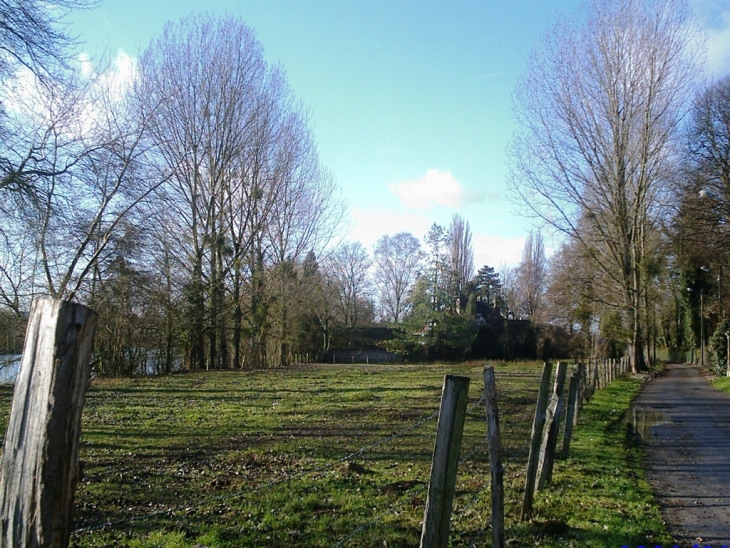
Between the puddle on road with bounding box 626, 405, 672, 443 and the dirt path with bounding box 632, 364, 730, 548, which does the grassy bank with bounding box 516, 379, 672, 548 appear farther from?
the puddle on road with bounding box 626, 405, 672, 443

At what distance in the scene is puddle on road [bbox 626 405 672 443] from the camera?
1352 cm

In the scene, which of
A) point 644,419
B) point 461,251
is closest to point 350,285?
point 461,251

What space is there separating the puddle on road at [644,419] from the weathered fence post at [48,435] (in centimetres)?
1238

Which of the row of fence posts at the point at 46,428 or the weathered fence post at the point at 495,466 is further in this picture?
the weathered fence post at the point at 495,466

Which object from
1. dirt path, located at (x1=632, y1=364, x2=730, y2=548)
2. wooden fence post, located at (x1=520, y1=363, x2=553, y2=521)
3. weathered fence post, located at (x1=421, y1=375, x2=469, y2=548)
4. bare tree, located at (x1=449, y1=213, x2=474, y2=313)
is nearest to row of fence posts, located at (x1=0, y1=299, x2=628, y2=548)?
weathered fence post, located at (x1=421, y1=375, x2=469, y2=548)

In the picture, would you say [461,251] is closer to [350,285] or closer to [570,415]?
[350,285]

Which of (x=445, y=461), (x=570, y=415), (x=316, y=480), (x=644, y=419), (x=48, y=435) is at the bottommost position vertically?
(x=316, y=480)

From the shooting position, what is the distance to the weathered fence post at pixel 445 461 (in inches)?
166

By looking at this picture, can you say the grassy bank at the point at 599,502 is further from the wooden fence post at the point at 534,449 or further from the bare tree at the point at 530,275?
the bare tree at the point at 530,275

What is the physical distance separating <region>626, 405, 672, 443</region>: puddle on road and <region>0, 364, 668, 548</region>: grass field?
437mm

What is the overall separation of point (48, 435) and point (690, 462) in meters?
10.6

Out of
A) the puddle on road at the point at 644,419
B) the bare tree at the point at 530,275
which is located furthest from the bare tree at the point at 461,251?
the puddle on road at the point at 644,419

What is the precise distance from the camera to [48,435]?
228cm

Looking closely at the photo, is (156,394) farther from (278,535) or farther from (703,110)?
(703,110)
